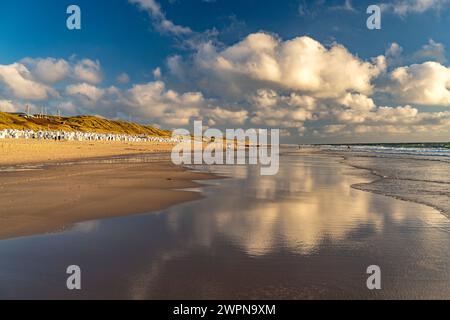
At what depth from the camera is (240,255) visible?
7.21m

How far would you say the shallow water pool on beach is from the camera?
5.52 meters

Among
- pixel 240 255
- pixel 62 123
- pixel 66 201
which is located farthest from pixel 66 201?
pixel 62 123

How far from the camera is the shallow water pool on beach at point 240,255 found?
18.1ft

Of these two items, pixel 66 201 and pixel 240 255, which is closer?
pixel 240 255

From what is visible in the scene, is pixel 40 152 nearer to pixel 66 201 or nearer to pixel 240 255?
pixel 66 201

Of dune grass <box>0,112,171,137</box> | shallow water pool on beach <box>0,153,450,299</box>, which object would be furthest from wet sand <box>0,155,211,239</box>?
dune grass <box>0,112,171,137</box>

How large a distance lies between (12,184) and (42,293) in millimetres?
14965

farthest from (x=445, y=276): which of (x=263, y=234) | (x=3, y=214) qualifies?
(x=3, y=214)

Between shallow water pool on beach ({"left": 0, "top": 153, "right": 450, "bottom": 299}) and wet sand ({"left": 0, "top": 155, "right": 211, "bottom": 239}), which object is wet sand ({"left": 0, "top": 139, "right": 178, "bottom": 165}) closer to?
wet sand ({"left": 0, "top": 155, "right": 211, "bottom": 239})

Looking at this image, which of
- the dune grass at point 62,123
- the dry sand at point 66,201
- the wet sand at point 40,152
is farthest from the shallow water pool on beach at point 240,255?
the dune grass at point 62,123

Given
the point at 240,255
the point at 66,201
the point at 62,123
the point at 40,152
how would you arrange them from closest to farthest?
the point at 240,255
the point at 66,201
the point at 40,152
the point at 62,123

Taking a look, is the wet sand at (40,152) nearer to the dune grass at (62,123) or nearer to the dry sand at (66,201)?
the dry sand at (66,201)

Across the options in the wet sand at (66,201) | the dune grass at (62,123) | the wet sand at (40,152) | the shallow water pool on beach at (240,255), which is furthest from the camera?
the dune grass at (62,123)

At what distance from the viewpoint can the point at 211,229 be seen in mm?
9445
